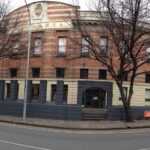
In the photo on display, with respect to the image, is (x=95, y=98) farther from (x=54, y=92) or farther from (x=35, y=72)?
(x=35, y=72)

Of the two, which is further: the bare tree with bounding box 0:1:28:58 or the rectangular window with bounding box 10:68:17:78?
the rectangular window with bounding box 10:68:17:78

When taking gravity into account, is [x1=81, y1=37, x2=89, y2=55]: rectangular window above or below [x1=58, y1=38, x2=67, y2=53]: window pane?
below

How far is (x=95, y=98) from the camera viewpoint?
4069 cm

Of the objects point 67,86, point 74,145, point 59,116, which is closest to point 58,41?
point 67,86

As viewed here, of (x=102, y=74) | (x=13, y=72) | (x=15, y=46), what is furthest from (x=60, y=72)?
(x=13, y=72)

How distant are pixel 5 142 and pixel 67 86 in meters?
23.5

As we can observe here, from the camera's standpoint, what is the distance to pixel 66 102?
39.9 metres

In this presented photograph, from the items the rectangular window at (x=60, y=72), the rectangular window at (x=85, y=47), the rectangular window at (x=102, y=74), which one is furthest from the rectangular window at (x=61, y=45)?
the rectangular window at (x=102, y=74)

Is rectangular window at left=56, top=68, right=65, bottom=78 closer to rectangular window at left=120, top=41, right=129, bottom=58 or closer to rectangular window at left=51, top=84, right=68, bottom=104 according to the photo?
rectangular window at left=51, top=84, right=68, bottom=104

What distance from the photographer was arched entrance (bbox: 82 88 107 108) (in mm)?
40375

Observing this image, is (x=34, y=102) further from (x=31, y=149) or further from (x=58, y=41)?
(x=31, y=149)

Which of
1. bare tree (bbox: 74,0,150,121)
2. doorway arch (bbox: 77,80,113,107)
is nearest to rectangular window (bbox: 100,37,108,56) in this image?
bare tree (bbox: 74,0,150,121)

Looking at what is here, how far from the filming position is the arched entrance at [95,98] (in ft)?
132

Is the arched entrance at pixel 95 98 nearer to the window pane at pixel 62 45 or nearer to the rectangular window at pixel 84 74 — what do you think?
the rectangular window at pixel 84 74
